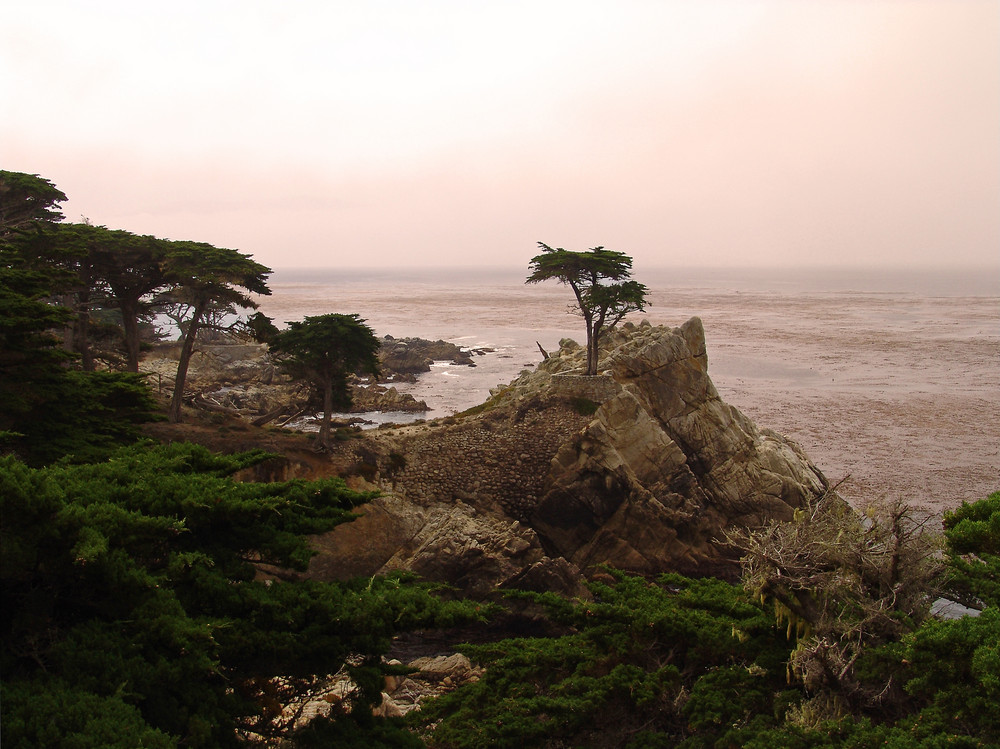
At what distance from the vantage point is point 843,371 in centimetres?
5072

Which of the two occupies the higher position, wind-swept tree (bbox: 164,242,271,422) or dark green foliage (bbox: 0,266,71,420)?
wind-swept tree (bbox: 164,242,271,422)

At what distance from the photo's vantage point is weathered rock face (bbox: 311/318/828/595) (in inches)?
763

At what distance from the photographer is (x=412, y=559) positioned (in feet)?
63.2

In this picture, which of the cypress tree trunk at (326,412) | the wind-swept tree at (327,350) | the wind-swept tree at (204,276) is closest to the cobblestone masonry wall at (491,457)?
the cypress tree trunk at (326,412)

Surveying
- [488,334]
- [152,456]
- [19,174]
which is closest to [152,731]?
[152,456]

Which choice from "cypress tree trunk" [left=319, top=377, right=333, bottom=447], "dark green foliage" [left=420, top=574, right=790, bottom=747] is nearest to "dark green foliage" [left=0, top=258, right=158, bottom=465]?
"dark green foliage" [left=420, top=574, right=790, bottom=747]

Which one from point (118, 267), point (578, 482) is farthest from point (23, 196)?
point (578, 482)

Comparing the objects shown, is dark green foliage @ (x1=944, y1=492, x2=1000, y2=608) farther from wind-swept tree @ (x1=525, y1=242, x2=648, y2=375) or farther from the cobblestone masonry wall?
wind-swept tree @ (x1=525, y1=242, x2=648, y2=375)

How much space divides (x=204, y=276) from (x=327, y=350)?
4.39 meters

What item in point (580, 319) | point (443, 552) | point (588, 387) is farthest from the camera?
point (580, 319)

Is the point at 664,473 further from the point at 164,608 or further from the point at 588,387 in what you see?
the point at 164,608

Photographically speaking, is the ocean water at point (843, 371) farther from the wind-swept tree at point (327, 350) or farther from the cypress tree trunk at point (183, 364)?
the wind-swept tree at point (327, 350)

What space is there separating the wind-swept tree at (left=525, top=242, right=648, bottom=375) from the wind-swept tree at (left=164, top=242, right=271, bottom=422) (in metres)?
11.3

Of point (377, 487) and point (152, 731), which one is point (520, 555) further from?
point (152, 731)
